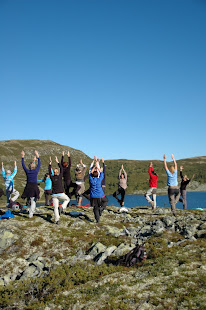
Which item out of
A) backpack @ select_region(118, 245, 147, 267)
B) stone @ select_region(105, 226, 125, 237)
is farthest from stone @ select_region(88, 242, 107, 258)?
stone @ select_region(105, 226, 125, 237)

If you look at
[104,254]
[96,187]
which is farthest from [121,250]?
[96,187]

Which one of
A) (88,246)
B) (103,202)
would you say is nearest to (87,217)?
(103,202)

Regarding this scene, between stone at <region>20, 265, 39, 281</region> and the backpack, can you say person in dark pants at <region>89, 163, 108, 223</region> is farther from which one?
stone at <region>20, 265, 39, 281</region>

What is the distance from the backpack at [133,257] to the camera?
995 cm

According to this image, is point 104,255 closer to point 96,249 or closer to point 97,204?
point 96,249

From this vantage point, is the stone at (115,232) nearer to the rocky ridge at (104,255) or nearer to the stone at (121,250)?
the rocky ridge at (104,255)

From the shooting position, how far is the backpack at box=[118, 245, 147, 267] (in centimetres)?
995

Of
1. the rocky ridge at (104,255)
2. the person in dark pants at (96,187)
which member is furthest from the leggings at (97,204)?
the rocky ridge at (104,255)

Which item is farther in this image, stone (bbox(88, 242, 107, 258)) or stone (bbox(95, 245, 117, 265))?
stone (bbox(88, 242, 107, 258))

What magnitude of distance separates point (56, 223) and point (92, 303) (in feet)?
28.4

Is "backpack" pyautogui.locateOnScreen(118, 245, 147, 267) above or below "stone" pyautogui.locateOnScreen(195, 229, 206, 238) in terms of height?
below

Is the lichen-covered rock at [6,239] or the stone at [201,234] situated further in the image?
the stone at [201,234]

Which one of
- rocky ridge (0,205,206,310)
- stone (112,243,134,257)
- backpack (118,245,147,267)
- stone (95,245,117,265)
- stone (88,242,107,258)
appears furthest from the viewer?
stone (88,242,107,258)

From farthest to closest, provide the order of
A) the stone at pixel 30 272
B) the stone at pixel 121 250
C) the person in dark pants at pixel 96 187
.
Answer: the person in dark pants at pixel 96 187, the stone at pixel 121 250, the stone at pixel 30 272
